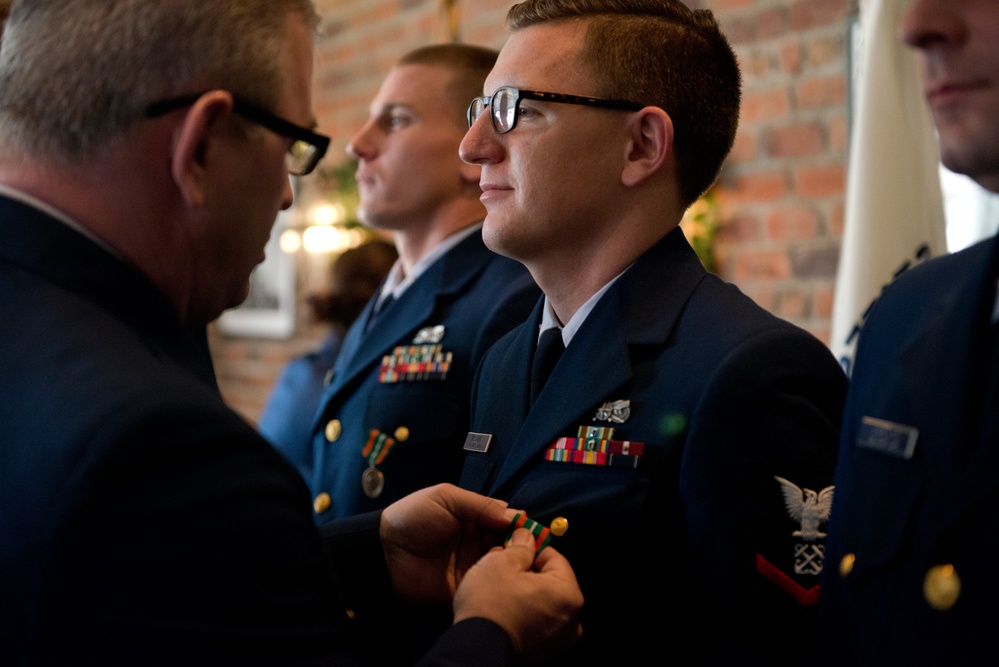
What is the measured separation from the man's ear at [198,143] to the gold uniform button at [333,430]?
3.65 ft

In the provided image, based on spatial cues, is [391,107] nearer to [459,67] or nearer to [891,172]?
[459,67]

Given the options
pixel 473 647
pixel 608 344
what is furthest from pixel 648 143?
pixel 473 647

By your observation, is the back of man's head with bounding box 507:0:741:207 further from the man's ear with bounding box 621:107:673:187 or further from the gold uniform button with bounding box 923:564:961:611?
the gold uniform button with bounding box 923:564:961:611

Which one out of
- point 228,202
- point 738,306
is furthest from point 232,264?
point 738,306

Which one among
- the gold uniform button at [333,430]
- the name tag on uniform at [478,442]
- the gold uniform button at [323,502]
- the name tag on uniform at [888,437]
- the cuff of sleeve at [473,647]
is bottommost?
the gold uniform button at [323,502]

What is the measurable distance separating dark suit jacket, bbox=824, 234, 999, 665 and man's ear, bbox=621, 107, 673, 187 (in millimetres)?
508

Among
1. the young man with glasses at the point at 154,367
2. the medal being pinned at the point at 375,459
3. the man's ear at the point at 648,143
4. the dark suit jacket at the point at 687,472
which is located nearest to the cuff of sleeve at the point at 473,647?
the young man with glasses at the point at 154,367

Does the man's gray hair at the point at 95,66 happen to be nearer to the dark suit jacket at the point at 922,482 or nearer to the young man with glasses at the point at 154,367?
the young man with glasses at the point at 154,367

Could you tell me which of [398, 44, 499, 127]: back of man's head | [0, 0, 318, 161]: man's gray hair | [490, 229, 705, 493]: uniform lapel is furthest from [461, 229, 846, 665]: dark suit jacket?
[398, 44, 499, 127]: back of man's head

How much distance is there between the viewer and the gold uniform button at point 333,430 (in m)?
2.04

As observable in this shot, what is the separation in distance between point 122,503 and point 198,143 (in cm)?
39

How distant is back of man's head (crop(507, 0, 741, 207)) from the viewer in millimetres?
1458

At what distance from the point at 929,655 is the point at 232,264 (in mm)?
807

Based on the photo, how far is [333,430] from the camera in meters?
2.05
